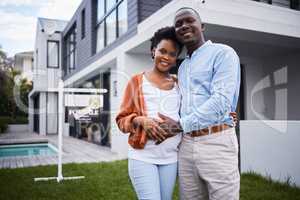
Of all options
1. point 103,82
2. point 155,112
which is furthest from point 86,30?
point 155,112

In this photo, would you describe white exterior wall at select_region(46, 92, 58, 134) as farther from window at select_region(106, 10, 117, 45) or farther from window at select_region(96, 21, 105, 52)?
window at select_region(106, 10, 117, 45)

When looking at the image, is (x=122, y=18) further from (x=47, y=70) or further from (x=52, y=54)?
(x=52, y=54)

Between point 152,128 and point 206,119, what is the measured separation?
273mm

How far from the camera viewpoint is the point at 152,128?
150cm

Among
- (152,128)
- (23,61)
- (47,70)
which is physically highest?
(23,61)

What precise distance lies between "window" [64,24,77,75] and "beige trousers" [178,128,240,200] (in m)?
12.5

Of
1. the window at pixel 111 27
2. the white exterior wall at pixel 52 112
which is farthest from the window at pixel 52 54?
the window at pixel 111 27

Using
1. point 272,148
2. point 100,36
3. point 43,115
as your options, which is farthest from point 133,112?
point 43,115

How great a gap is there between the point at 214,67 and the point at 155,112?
0.39 meters

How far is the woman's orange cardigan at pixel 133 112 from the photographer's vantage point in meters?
1.56

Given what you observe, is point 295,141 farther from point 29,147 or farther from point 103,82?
point 29,147

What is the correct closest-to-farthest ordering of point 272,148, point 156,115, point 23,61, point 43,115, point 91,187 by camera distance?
point 156,115, point 91,187, point 272,148, point 43,115, point 23,61

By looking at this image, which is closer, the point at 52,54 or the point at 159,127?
the point at 159,127

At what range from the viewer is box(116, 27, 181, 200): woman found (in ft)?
5.04
